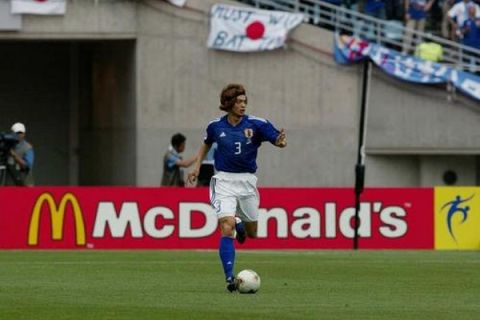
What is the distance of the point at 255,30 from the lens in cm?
3425

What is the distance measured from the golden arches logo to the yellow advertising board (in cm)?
617

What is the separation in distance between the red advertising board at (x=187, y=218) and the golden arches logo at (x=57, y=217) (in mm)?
17

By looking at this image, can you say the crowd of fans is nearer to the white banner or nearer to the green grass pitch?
the white banner

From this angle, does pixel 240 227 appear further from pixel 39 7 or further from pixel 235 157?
pixel 39 7

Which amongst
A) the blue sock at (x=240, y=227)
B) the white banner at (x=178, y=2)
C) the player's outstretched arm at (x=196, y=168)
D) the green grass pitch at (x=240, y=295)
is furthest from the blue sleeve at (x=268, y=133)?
the white banner at (x=178, y=2)

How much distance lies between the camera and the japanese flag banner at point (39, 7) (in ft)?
109

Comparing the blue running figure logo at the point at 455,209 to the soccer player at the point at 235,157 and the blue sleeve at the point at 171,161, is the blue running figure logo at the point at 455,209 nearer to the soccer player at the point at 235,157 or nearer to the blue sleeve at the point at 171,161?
the blue sleeve at the point at 171,161

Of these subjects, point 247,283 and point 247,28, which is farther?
point 247,28

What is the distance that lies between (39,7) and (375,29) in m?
7.18

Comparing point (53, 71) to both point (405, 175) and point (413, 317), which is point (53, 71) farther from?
point (413, 317)

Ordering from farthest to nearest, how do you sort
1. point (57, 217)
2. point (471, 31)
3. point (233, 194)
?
point (471, 31)
point (57, 217)
point (233, 194)

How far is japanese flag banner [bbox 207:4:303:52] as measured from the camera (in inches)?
1344

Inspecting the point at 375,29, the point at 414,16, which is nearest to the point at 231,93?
the point at 414,16

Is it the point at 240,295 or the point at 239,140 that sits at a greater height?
the point at 239,140
